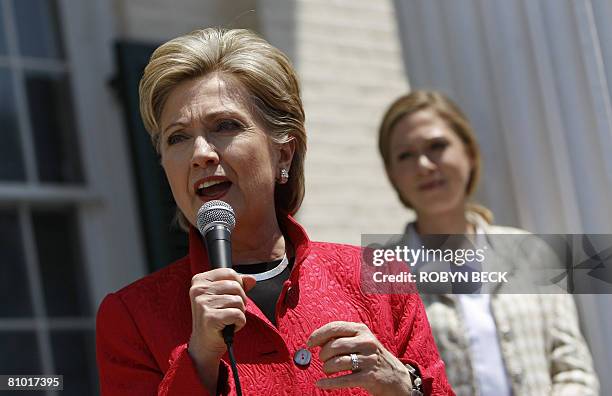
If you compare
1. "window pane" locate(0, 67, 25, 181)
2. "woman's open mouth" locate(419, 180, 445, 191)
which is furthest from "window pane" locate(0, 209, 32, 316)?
"woman's open mouth" locate(419, 180, 445, 191)

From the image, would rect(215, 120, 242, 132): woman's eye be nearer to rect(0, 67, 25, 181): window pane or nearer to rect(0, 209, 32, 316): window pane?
rect(0, 209, 32, 316): window pane

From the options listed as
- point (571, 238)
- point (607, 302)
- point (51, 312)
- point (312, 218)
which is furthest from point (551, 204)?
point (51, 312)

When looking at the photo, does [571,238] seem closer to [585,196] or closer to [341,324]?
[585,196]

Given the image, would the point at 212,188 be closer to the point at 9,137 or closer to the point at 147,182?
the point at 147,182

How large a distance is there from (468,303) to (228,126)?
63.3 inches

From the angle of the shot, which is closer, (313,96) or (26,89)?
(26,89)

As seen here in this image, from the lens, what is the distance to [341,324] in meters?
2.47

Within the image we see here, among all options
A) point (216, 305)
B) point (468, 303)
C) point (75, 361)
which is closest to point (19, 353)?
point (75, 361)

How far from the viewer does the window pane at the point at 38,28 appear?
213 inches

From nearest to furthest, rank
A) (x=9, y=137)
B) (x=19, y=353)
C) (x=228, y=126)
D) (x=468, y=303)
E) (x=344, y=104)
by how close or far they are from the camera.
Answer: (x=228, y=126)
(x=468, y=303)
(x=19, y=353)
(x=9, y=137)
(x=344, y=104)

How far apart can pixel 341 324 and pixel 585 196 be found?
6.24 ft

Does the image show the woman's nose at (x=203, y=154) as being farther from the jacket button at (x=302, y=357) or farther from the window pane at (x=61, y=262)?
the window pane at (x=61, y=262)

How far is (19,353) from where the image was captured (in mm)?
4906

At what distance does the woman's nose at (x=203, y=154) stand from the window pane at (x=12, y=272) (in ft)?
8.28
